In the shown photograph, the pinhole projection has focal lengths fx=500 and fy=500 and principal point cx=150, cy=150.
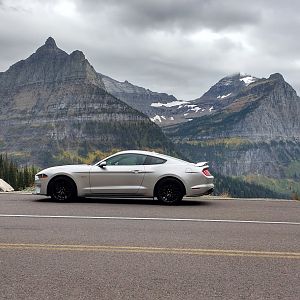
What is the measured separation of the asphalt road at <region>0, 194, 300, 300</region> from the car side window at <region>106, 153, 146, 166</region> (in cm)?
189

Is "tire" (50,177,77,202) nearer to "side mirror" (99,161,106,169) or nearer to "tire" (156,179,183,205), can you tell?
"side mirror" (99,161,106,169)

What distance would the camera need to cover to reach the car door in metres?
13.2

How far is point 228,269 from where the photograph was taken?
20.4 ft

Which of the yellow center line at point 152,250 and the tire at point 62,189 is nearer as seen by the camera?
the yellow center line at point 152,250

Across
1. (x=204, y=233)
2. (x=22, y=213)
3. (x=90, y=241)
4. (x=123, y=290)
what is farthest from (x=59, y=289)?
(x=22, y=213)

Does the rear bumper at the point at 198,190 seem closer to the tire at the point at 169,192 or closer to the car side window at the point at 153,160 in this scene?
the tire at the point at 169,192

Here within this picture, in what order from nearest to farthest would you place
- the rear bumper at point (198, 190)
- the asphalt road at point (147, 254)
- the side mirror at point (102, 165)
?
the asphalt road at point (147, 254) < the rear bumper at point (198, 190) < the side mirror at point (102, 165)

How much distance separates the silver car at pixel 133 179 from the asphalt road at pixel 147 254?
1311 mm

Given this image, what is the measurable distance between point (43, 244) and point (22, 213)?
381cm

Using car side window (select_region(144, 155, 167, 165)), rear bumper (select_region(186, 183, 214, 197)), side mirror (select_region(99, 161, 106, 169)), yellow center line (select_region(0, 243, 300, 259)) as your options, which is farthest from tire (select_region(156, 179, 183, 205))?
yellow center line (select_region(0, 243, 300, 259))

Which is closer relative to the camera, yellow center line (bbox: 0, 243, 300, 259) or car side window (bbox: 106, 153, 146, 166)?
yellow center line (bbox: 0, 243, 300, 259)

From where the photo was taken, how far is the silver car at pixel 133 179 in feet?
43.4

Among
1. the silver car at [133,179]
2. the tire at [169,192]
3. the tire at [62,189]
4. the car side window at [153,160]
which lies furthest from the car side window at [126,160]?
the tire at [62,189]

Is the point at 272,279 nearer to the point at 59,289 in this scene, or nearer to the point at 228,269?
the point at 228,269
